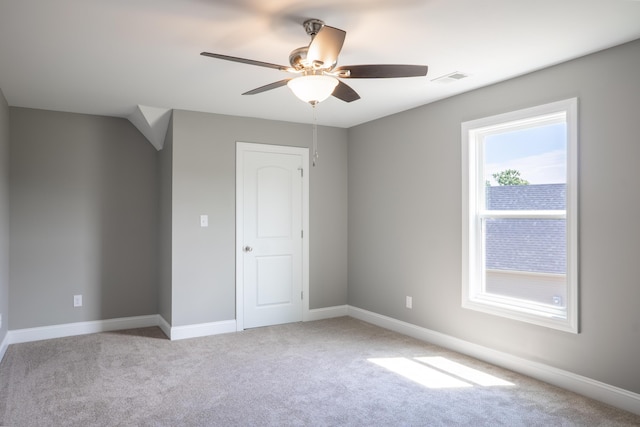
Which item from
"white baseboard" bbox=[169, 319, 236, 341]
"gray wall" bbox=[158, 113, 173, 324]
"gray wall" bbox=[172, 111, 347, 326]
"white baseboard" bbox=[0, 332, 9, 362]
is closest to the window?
"gray wall" bbox=[172, 111, 347, 326]

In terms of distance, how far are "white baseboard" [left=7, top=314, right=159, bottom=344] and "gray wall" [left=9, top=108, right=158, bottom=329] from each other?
64 millimetres

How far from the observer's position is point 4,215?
13.4 feet

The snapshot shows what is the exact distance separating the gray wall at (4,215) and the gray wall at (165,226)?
142 centimetres

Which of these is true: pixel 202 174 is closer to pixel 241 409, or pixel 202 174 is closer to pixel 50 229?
pixel 50 229

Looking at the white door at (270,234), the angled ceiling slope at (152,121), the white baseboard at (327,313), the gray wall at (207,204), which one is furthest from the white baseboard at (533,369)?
the angled ceiling slope at (152,121)

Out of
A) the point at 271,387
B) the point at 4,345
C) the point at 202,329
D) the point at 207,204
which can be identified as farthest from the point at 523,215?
the point at 4,345

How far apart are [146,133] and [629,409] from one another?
4.86 m

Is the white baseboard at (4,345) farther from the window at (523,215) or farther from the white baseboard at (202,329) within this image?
the window at (523,215)

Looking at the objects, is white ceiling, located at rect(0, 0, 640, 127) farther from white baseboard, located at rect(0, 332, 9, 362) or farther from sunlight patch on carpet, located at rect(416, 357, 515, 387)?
sunlight patch on carpet, located at rect(416, 357, 515, 387)

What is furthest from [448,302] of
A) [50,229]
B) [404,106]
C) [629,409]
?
[50,229]

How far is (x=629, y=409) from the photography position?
9.14ft

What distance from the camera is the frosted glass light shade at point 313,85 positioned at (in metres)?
2.38

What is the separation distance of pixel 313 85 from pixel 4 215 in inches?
135

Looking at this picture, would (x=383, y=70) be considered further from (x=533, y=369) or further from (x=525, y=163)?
(x=533, y=369)
